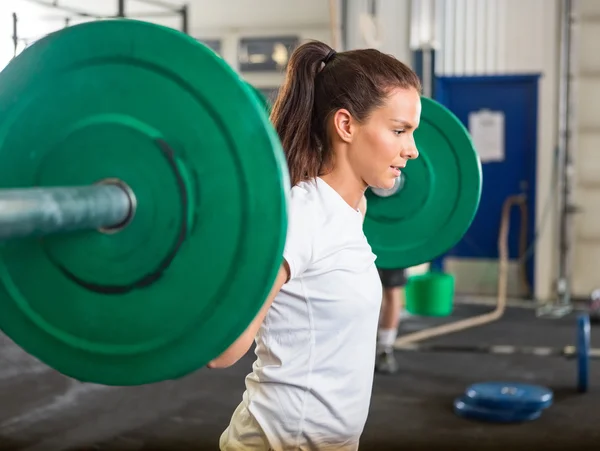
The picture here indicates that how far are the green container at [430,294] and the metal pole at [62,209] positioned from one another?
5175 mm

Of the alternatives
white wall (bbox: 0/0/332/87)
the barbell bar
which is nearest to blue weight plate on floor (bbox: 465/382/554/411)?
the barbell bar

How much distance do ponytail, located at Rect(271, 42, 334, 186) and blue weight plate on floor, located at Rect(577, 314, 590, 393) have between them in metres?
2.64

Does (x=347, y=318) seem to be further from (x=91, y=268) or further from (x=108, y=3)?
(x=108, y=3)

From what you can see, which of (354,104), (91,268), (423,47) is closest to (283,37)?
(423,47)

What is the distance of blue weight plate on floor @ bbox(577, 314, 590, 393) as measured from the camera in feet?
12.0

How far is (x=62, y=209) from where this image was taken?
2.58 ft

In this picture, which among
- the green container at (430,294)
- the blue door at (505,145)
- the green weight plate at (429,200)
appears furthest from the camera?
the blue door at (505,145)

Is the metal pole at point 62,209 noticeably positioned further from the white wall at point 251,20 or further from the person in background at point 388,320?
the white wall at point 251,20

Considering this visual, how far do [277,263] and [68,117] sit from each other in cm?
28

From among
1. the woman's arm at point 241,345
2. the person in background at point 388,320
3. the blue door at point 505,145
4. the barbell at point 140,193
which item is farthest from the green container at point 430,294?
the barbell at point 140,193

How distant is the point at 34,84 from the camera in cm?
91

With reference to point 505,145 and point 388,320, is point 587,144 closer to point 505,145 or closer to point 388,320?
point 505,145

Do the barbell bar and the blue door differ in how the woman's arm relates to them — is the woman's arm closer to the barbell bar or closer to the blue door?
the barbell bar

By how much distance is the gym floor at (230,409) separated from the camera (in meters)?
3.04
